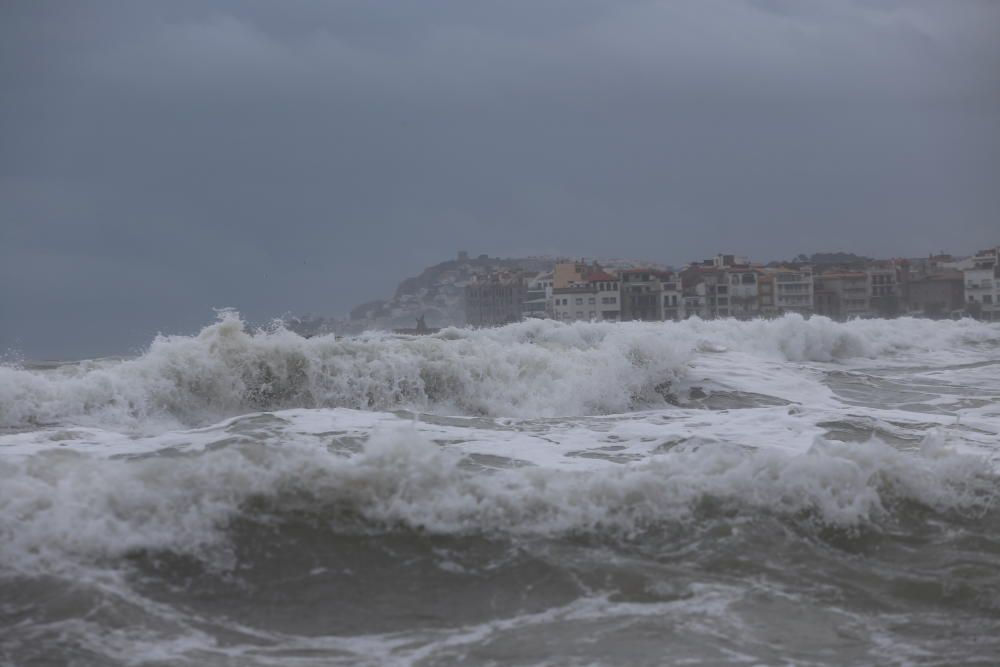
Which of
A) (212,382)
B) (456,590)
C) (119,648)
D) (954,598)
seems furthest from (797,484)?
(212,382)

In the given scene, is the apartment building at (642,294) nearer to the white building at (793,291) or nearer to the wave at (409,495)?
the white building at (793,291)

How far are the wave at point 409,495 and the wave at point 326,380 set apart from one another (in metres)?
4.77

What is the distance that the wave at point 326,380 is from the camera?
11.0 metres

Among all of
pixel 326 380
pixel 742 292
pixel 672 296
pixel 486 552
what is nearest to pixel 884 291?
pixel 742 292

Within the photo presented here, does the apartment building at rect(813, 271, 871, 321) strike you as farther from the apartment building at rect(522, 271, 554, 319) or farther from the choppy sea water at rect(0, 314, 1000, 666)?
the choppy sea water at rect(0, 314, 1000, 666)

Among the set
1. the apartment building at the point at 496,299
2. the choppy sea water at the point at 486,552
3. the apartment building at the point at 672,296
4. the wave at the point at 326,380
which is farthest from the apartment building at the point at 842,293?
the choppy sea water at the point at 486,552

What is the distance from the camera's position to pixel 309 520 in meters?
5.63

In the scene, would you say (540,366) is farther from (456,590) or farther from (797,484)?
(456,590)

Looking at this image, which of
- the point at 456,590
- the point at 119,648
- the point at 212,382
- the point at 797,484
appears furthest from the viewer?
the point at 212,382

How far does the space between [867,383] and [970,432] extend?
24.1 ft

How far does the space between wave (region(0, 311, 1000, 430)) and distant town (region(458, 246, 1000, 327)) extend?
175 ft

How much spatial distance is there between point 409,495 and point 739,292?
75440mm

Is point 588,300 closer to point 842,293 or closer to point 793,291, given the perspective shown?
point 793,291

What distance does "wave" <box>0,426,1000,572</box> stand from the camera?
5250 mm
